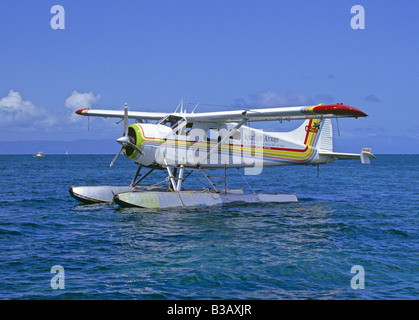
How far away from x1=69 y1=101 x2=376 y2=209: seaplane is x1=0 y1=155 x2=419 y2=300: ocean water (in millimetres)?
696

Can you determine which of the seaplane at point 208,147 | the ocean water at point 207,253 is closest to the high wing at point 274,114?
the seaplane at point 208,147

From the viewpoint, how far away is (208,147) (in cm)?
1725

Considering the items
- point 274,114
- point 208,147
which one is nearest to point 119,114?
point 208,147

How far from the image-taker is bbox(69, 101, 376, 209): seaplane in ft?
50.3

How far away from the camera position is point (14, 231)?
40.5 feet

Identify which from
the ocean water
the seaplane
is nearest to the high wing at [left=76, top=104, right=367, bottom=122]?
the seaplane

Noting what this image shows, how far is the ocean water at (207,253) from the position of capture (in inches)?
292

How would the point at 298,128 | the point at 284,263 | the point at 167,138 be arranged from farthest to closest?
the point at 298,128
the point at 167,138
the point at 284,263

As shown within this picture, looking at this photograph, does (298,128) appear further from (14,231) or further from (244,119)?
(14,231)

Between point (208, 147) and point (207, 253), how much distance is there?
7.92 meters

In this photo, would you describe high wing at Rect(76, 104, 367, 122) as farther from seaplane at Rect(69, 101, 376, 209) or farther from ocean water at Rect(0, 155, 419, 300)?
ocean water at Rect(0, 155, 419, 300)

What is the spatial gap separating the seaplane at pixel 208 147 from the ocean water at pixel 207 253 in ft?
2.28
